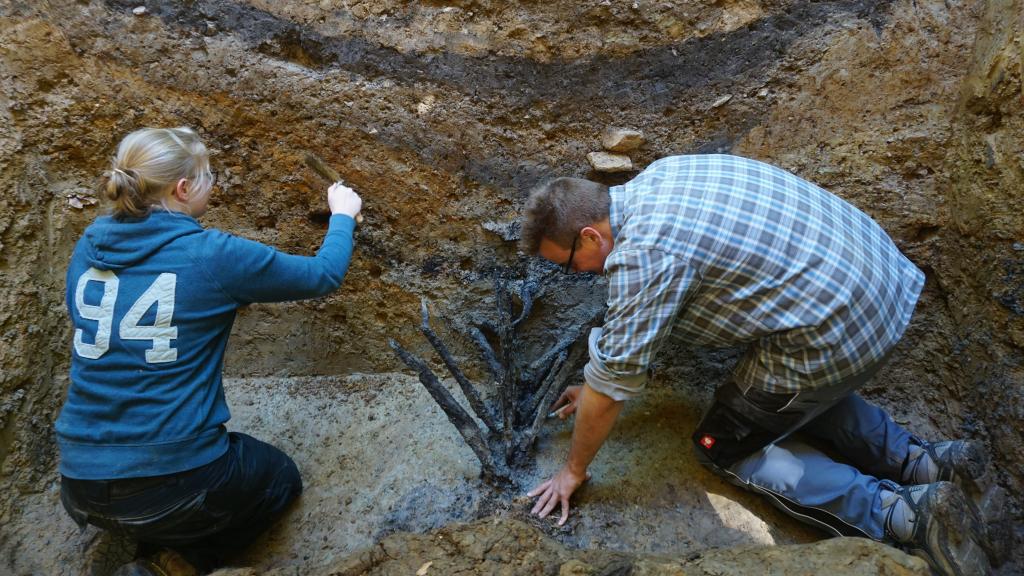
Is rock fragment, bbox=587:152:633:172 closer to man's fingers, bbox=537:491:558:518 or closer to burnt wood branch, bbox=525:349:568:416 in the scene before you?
burnt wood branch, bbox=525:349:568:416

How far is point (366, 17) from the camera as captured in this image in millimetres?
2334

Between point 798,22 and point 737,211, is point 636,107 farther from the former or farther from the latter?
point 737,211

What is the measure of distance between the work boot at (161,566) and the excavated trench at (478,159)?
226mm

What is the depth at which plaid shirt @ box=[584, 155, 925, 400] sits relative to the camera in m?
1.58

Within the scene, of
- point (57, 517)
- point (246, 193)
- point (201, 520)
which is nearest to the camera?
point (201, 520)

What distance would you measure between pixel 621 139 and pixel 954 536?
1.64 m

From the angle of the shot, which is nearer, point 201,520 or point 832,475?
point 201,520

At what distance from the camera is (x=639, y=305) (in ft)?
5.13

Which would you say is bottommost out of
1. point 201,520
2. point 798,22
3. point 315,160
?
point 201,520

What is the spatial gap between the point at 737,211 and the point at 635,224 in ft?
0.90

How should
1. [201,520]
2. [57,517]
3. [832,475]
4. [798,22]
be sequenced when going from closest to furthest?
[201,520], [832,475], [57,517], [798,22]

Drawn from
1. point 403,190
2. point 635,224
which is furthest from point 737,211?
point 403,190

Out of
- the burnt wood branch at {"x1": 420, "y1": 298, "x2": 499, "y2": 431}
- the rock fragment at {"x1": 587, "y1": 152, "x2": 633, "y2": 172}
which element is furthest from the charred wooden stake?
the rock fragment at {"x1": 587, "y1": 152, "x2": 633, "y2": 172}

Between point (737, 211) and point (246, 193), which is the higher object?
point (737, 211)
